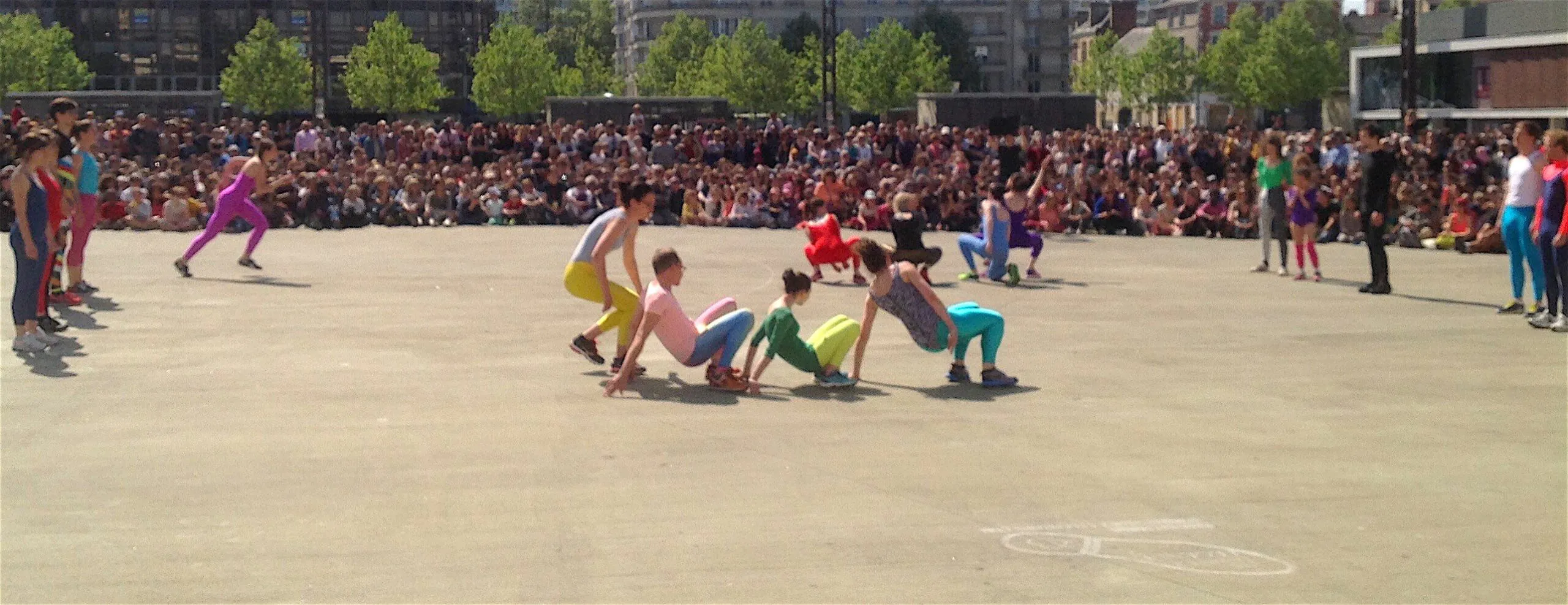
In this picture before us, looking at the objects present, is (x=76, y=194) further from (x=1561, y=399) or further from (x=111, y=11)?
(x=111, y=11)

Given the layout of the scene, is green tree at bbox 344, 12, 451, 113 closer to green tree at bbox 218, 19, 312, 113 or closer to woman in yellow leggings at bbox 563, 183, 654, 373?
green tree at bbox 218, 19, 312, 113

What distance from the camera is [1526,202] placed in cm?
1405

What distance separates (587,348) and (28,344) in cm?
385

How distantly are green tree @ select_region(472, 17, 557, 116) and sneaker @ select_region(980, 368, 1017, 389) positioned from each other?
255ft

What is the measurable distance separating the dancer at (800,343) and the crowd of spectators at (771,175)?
485 inches

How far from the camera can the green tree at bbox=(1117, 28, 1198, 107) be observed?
395 feet

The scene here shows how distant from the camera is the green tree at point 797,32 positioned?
118 m

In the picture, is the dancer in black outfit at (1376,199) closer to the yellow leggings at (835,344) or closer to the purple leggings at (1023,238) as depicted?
the purple leggings at (1023,238)

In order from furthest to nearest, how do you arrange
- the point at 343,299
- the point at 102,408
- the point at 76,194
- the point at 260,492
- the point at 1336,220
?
the point at 1336,220 → the point at 343,299 → the point at 76,194 → the point at 102,408 → the point at 260,492

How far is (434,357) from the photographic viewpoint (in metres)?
12.3

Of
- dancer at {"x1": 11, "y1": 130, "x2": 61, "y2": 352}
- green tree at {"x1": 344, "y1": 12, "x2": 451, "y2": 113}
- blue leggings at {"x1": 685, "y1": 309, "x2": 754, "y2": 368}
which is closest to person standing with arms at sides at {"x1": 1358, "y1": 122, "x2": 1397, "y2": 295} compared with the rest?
blue leggings at {"x1": 685, "y1": 309, "x2": 754, "y2": 368}

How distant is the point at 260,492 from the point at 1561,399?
24.4ft

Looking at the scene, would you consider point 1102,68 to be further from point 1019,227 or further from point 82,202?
point 82,202

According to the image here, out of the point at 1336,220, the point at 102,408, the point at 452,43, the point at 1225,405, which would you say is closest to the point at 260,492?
the point at 102,408
